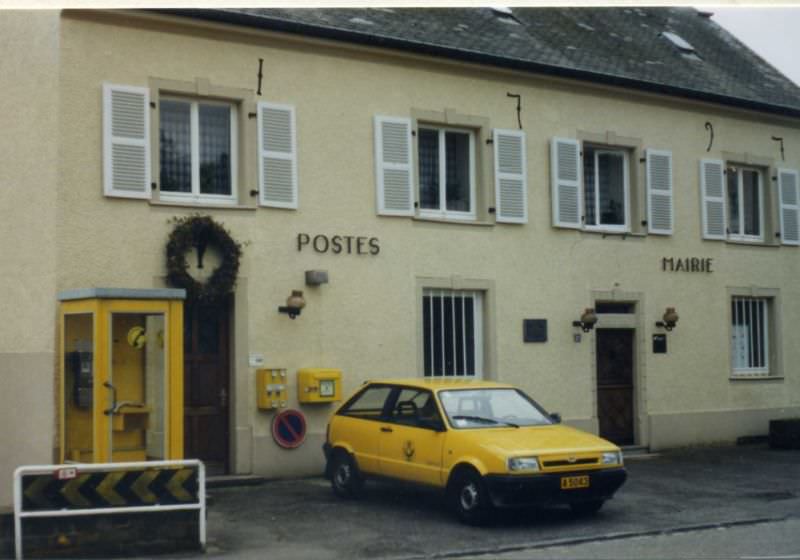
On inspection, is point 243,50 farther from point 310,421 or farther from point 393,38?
point 310,421

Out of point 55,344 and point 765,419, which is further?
point 765,419

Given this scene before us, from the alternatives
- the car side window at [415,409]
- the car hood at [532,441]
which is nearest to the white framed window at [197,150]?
the car side window at [415,409]

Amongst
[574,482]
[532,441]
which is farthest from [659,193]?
[574,482]

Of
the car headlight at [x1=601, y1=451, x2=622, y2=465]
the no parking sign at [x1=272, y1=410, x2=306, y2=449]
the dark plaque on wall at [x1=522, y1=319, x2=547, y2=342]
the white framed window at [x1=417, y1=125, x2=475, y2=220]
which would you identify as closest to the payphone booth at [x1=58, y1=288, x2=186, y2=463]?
the no parking sign at [x1=272, y1=410, x2=306, y2=449]

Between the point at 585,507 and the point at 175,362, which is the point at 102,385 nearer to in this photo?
the point at 175,362

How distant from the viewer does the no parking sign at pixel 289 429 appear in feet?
53.6

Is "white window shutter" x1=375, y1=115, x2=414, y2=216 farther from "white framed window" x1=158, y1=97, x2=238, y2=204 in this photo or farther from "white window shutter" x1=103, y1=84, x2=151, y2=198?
"white window shutter" x1=103, y1=84, x2=151, y2=198

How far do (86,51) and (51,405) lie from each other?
4595 mm

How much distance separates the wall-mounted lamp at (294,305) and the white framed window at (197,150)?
1582 mm

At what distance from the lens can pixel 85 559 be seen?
10703 millimetres

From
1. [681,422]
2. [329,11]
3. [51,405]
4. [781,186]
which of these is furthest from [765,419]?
[51,405]

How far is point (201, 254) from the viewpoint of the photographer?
1592cm

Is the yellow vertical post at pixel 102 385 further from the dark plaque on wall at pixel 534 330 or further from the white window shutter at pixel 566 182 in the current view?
the white window shutter at pixel 566 182

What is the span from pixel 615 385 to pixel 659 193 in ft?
11.6
